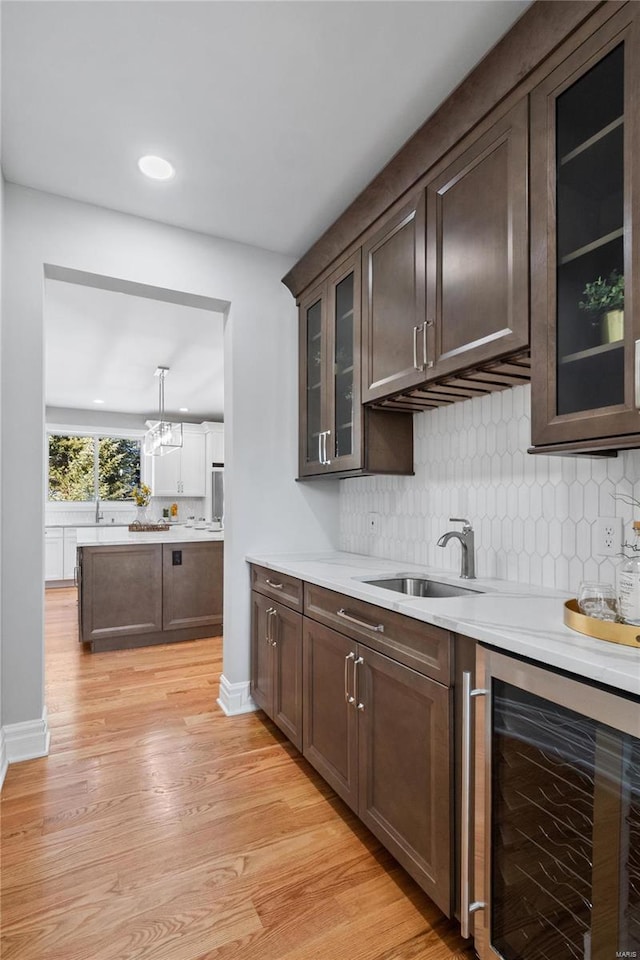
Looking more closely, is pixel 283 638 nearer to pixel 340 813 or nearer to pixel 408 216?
pixel 340 813

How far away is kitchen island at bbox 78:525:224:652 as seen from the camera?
4145 mm

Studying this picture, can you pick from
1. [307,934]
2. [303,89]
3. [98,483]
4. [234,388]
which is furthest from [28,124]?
[98,483]

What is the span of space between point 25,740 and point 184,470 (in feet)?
18.6

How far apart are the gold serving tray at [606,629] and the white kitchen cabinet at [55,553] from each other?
24.8 ft

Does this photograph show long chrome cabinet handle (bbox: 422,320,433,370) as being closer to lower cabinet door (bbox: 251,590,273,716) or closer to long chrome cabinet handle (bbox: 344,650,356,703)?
long chrome cabinet handle (bbox: 344,650,356,703)

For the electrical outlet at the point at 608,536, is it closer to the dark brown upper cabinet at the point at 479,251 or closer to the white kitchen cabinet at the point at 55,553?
the dark brown upper cabinet at the point at 479,251

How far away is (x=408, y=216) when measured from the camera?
2.04 metres

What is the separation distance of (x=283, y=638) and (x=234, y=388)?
1.47 m

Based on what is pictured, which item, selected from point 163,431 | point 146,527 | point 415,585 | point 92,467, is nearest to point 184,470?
point 92,467

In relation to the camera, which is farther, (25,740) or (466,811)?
(25,740)

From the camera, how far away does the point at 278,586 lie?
2.52 metres

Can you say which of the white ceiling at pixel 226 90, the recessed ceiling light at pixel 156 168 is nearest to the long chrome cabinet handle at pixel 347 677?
the white ceiling at pixel 226 90

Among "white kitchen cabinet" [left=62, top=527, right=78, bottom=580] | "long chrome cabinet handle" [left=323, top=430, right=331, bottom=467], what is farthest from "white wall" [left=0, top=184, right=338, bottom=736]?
"white kitchen cabinet" [left=62, top=527, right=78, bottom=580]

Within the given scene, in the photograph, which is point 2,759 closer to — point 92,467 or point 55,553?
point 55,553
